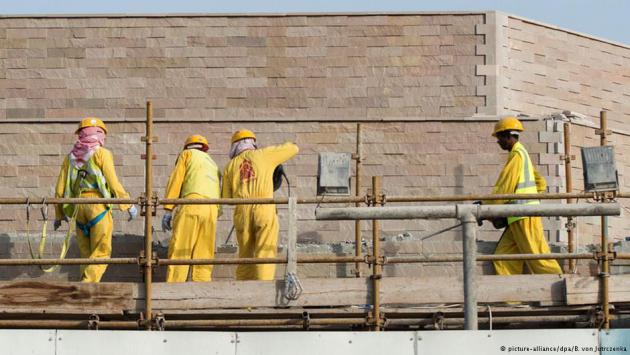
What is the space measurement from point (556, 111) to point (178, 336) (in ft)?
31.4

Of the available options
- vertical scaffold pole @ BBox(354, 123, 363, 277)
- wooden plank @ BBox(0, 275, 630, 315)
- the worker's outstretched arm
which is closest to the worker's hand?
the worker's outstretched arm

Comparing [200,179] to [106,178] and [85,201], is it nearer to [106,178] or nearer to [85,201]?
[106,178]

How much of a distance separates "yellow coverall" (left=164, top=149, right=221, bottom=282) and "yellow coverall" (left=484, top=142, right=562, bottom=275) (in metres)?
2.58

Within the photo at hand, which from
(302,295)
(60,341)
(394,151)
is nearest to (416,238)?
(394,151)

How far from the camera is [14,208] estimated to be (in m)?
21.4

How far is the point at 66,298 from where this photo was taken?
16391mm

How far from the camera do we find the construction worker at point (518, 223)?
691 inches

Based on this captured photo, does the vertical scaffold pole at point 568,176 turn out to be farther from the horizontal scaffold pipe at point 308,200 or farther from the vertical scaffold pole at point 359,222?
the horizontal scaffold pipe at point 308,200

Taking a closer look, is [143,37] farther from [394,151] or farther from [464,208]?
[464,208]

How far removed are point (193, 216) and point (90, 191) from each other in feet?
3.52

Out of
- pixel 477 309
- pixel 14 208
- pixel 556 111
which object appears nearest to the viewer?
pixel 477 309

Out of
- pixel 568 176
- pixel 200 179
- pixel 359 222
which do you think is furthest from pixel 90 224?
pixel 568 176

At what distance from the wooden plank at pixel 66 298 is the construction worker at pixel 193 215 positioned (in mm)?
1296

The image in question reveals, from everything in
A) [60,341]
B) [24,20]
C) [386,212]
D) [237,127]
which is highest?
[24,20]
